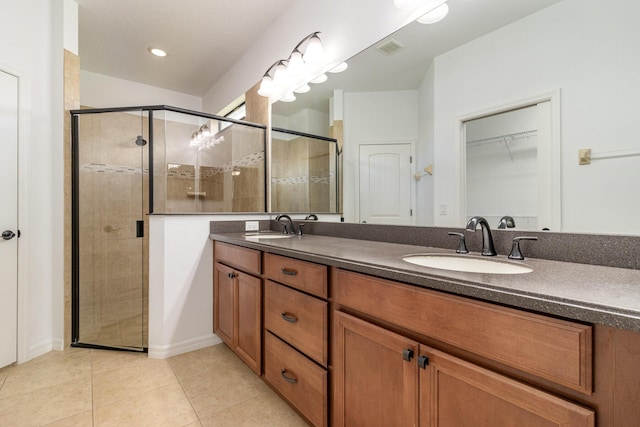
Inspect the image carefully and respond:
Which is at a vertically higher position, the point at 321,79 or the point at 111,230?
the point at 321,79

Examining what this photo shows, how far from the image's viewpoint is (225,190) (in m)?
2.81

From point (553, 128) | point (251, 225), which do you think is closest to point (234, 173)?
point (251, 225)

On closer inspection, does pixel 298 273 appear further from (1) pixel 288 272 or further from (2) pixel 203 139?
(2) pixel 203 139

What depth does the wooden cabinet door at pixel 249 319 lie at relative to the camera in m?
1.61

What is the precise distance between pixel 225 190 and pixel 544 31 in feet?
8.10

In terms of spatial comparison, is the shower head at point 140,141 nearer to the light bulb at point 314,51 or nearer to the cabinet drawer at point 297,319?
the light bulb at point 314,51

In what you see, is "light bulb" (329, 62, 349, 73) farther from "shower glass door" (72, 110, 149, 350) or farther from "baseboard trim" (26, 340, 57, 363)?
A: "baseboard trim" (26, 340, 57, 363)

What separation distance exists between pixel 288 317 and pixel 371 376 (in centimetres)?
50

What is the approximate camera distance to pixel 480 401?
0.71 m

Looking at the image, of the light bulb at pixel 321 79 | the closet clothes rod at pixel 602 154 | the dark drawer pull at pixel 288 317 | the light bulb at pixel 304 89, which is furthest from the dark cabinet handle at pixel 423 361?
the light bulb at pixel 304 89

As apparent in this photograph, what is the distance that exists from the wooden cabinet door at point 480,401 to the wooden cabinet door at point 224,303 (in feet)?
4.55

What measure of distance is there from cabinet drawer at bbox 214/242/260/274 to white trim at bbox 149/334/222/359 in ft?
2.04

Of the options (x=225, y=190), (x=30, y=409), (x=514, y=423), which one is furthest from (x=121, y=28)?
(x=514, y=423)

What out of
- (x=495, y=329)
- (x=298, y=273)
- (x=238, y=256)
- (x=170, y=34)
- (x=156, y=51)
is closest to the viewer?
(x=495, y=329)
